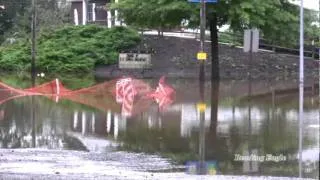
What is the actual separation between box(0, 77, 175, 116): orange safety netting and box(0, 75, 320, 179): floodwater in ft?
0.24

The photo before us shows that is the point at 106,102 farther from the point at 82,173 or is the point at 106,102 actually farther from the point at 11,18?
the point at 11,18

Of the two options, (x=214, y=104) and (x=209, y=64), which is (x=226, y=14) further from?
(x=214, y=104)

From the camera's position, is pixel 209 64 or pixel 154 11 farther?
pixel 209 64

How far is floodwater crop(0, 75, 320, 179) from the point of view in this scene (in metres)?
11.0

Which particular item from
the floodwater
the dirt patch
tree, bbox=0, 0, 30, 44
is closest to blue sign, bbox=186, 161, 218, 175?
the floodwater

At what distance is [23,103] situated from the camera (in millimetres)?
22266

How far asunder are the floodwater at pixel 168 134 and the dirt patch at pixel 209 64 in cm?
1284

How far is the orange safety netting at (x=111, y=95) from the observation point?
70.7 ft

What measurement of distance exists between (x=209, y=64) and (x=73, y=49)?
10.0 m

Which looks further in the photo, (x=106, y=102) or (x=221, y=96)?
(x=221, y=96)

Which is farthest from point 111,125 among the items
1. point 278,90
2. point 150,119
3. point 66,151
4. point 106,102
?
point 278,90

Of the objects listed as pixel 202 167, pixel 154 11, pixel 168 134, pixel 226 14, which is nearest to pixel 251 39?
pixel 226 14

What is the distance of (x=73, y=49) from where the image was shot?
44219mm

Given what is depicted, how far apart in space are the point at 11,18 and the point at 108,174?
62.6 metres
